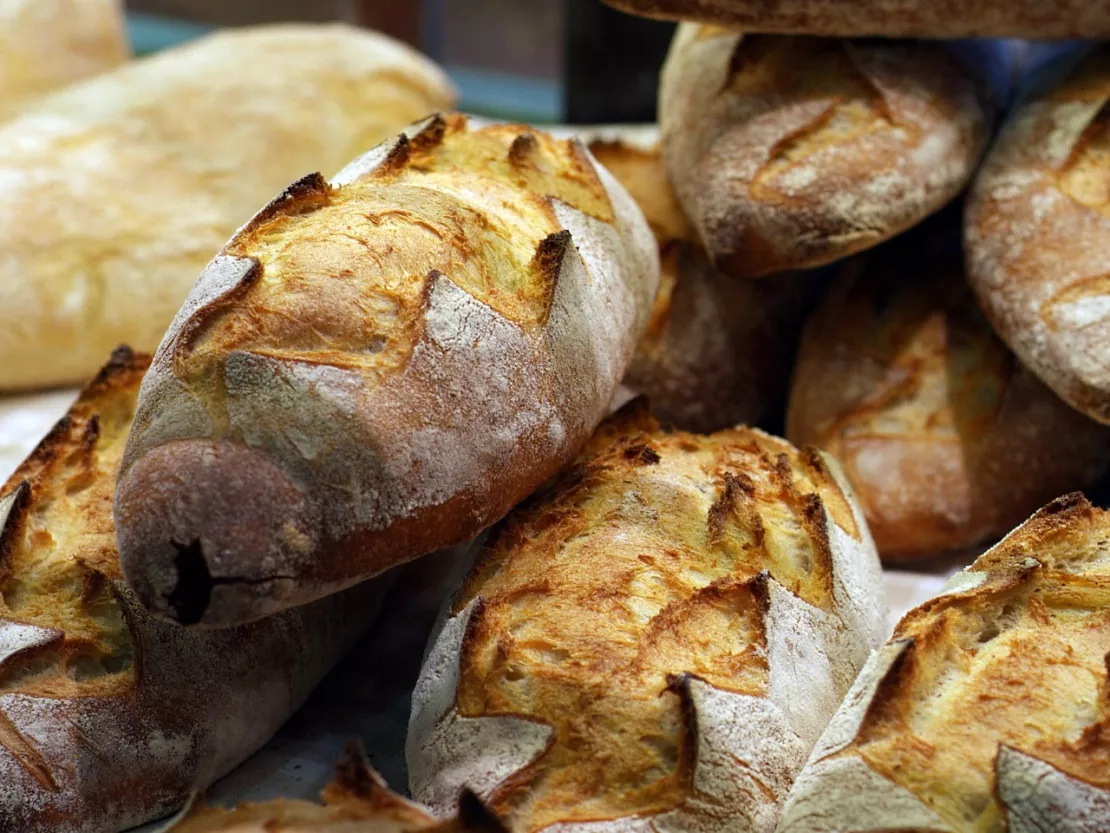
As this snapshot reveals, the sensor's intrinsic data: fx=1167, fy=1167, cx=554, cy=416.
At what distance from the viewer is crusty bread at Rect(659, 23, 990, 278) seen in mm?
1405

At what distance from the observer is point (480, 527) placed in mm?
1006

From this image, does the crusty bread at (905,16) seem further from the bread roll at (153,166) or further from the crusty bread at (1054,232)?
the bread roll at (153,166)

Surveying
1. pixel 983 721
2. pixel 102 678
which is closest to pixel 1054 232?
pixel 983 721

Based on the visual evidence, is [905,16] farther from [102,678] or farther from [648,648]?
[102,678]

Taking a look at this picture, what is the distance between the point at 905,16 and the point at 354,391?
942mm

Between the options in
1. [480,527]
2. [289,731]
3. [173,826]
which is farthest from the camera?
[289,731]

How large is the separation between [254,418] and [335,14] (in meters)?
3.48

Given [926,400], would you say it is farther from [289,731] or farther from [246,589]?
[246,589]

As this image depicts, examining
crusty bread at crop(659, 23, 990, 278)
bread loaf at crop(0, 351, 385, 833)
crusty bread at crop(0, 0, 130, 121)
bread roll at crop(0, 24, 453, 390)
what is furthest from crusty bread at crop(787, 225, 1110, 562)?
crusty bread at crop(0, 0, 130, 121)

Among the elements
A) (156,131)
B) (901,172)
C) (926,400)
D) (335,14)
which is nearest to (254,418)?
(901,172)

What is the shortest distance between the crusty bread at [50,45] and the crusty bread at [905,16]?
1.51 m

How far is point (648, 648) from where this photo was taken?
3.15ft

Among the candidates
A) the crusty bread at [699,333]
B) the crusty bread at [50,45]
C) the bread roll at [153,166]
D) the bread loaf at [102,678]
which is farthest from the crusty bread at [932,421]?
the crusty bread at [50,45]

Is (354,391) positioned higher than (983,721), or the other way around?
(354,391)
